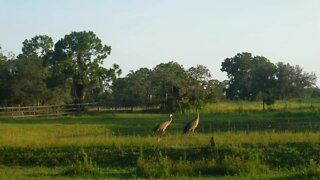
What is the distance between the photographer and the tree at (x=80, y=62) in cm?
7925

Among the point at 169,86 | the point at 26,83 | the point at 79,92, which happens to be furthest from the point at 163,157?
the point at 79,92

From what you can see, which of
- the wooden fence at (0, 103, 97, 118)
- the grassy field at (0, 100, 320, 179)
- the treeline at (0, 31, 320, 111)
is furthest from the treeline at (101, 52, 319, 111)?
the grassy field at (0, 100, 320, 179)

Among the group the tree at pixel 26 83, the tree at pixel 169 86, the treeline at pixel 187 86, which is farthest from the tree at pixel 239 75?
the tree at pixel 26 83

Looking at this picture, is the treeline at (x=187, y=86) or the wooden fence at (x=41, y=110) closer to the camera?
the wooden fence at (x=41, y=110)

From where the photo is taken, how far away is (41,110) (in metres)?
68.6

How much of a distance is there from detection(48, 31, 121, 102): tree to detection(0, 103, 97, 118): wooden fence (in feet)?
19.5

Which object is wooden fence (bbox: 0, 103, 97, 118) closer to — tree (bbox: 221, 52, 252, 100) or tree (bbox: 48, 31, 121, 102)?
tree (bbox: 48, 31, 121, 102)

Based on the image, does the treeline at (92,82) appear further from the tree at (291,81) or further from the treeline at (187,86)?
the tree at (291,81)

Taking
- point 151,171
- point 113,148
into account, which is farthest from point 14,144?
point 151,171

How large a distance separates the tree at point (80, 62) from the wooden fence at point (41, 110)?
595cm

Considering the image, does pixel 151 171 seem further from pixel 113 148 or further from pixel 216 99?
pixel 216 99

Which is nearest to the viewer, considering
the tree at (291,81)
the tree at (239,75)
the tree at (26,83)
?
the tree at (26,83)

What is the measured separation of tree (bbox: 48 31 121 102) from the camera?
260ft

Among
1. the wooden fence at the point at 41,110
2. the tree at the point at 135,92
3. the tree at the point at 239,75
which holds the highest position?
the tree at the point at 239,75
